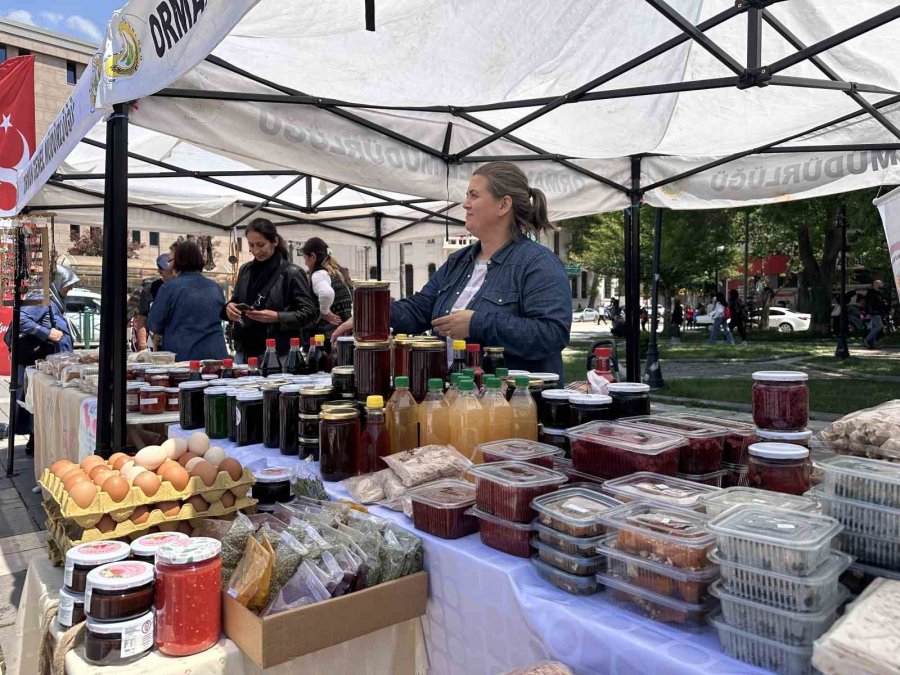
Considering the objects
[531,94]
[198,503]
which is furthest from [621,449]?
[531,94]

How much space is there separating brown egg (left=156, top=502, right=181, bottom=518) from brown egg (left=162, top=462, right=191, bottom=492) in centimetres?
6

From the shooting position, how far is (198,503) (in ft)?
6.97

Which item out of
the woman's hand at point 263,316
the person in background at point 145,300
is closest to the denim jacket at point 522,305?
the woman's hand at point 263,316

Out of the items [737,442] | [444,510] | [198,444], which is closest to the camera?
[444,510]

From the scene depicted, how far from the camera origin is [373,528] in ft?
5.98

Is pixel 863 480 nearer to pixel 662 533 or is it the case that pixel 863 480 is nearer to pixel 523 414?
pixel 662 533

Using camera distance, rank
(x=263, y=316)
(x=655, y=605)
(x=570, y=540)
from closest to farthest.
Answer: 1. (x=655, y=605)
2. (x=570, y=540)
3. (x=263, y=316)

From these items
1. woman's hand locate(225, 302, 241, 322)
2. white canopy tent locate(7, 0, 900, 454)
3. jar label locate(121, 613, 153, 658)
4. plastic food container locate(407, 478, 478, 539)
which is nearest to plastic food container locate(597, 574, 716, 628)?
plastic food container locate(407, 478, 478, 539)

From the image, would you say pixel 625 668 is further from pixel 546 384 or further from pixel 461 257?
pixel 461 257

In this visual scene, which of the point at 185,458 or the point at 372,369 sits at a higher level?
the point at 372,369

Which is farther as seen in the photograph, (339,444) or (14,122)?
(14,122)

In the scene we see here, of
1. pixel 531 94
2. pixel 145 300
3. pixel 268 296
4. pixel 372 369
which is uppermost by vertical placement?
pixel 531 94

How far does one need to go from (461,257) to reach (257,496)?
5.48ft

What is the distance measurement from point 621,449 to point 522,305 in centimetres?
131
